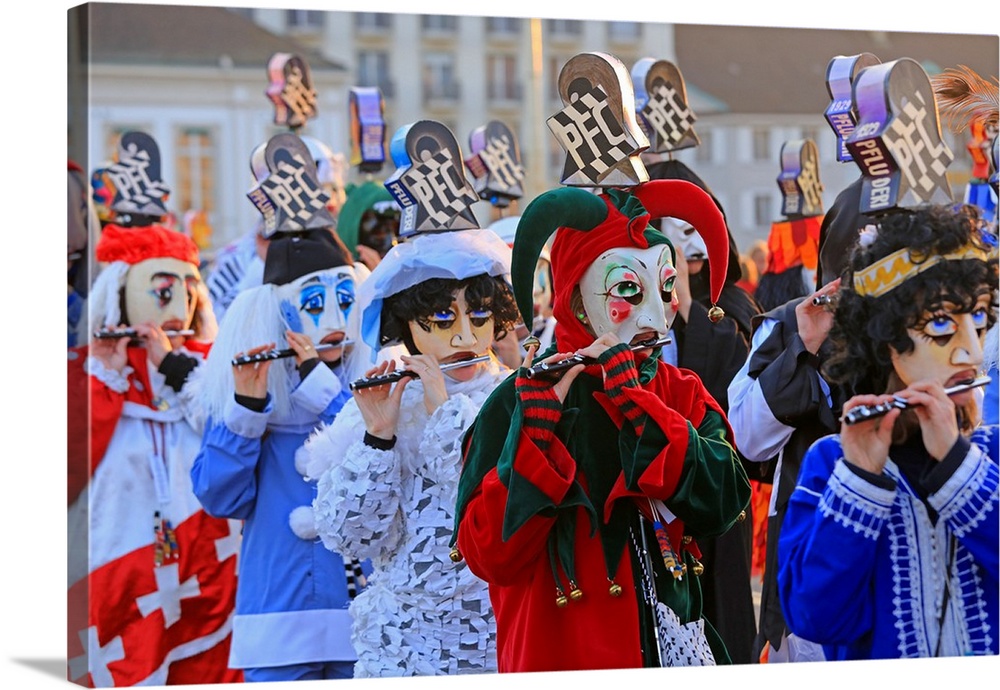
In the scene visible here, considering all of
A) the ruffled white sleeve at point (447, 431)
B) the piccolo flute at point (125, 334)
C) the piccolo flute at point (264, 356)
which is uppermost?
the piccolo flute at point (125, 334)

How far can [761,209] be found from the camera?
11.1 meters

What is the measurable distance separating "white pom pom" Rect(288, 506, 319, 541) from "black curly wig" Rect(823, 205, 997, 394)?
1.76m

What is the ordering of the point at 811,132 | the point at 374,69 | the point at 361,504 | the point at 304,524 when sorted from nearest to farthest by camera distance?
the point at 361,504
the point at 304,524
the point at 811,132
the point at 374,69

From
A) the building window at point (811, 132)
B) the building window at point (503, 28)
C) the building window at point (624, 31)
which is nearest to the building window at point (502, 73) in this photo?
the building window at point (503, 28)

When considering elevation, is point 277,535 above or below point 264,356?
below

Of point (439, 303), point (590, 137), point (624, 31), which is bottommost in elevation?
point (439, 303)

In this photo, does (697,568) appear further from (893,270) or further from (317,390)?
(317,390)

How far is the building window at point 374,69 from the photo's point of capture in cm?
1805

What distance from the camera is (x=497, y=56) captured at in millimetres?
16953

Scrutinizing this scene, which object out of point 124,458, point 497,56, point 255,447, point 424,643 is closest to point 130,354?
point 124,458

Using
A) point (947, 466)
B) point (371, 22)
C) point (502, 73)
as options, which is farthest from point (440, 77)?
point (947, 466)

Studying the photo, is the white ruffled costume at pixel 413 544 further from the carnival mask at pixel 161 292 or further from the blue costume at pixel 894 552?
the carnival mask at pixel 161 292

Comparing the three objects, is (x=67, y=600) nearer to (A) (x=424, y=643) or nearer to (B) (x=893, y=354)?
(A) (x=424, y=643)

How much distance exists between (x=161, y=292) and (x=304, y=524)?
3.54 feet
